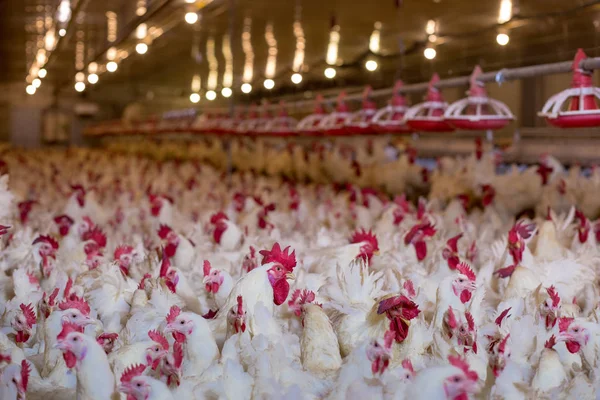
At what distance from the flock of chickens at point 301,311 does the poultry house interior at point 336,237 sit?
0.01 m

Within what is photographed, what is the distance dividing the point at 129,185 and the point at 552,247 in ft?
19.8

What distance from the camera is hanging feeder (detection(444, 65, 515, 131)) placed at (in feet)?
14.2

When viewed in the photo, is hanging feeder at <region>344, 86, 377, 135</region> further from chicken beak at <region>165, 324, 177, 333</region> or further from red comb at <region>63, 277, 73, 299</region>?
chicken beak at <region>165, 324, 177, 333</region>

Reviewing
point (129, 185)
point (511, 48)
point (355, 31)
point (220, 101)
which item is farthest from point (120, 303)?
point (220, 101)

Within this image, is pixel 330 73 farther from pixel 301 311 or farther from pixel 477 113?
pixel 301 311

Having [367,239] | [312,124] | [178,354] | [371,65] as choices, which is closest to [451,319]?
[178,354]

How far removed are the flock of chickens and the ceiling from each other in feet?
5.82

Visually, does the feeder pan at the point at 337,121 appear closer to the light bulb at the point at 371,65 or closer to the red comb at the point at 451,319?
the red comb at the point at 451,319

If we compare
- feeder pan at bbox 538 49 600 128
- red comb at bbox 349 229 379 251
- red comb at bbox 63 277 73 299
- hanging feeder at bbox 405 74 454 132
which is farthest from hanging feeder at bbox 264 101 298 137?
red comb at bbox 63 277 73 299

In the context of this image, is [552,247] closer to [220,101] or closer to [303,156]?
[303,156]

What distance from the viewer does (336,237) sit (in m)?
5.21

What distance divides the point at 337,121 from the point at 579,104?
129 inches

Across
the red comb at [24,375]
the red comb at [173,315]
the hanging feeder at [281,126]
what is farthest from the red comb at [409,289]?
the hanging feeder at [281,126]

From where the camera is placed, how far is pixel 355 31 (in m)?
11.0
